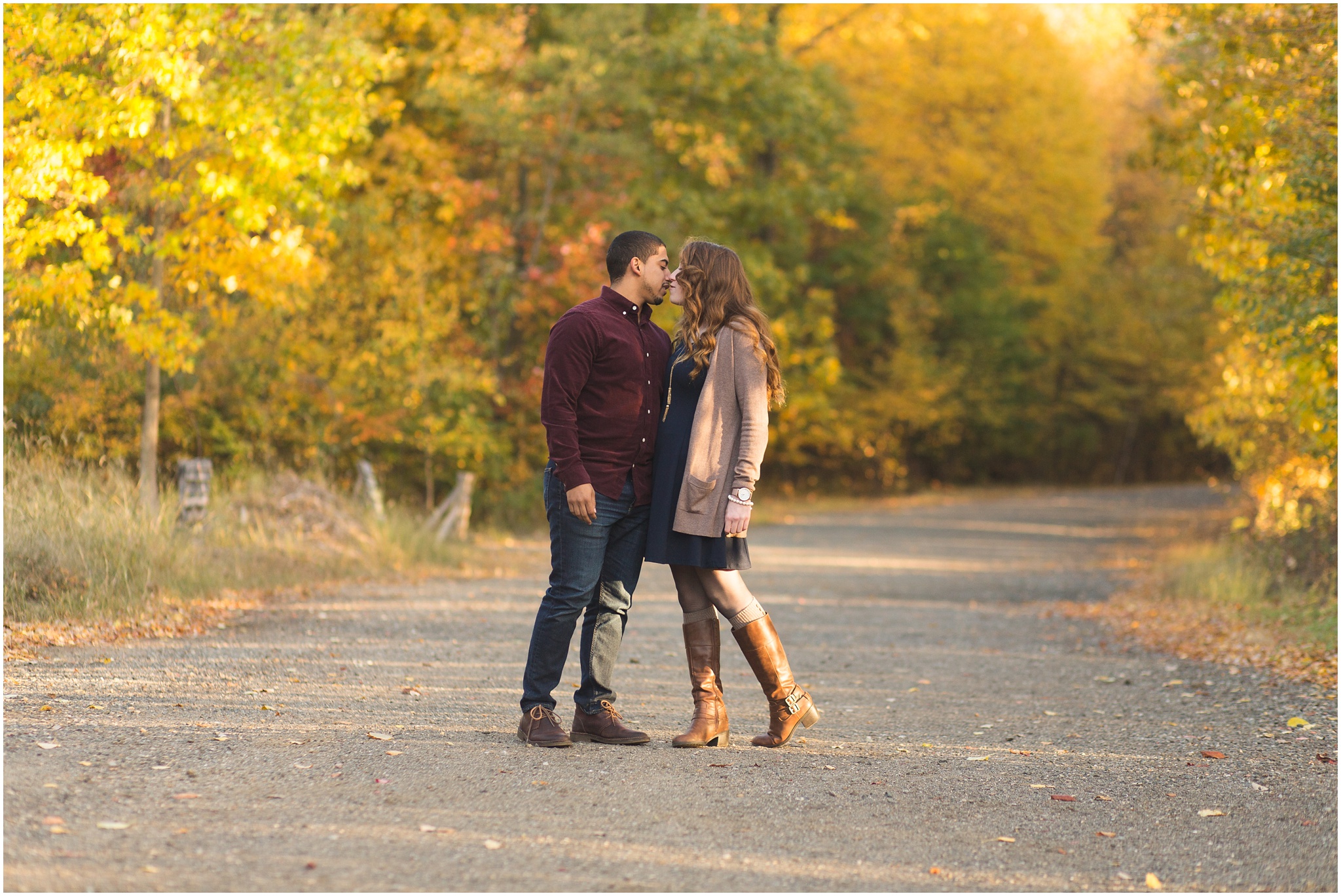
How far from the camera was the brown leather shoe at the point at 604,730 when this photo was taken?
5141 millimetres

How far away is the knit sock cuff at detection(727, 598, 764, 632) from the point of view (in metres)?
5.14

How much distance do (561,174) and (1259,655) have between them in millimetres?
13036

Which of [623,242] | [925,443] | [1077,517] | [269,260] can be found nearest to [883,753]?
[623,242]

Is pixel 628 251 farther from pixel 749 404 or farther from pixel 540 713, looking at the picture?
pixel 540 713

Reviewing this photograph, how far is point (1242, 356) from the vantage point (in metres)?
13.2

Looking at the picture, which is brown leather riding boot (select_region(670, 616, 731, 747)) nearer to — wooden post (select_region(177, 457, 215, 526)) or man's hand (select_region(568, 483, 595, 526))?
man's hand (select_region(568, 483, 595, 526))

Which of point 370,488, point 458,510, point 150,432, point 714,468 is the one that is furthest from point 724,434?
point 458,510

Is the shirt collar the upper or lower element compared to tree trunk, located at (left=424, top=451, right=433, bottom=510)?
upper

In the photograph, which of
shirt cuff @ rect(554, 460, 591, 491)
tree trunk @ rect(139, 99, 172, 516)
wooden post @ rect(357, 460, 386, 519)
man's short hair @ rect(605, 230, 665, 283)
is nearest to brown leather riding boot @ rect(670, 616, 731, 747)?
shirt cuff @ rect(554, 460, 591, 491)

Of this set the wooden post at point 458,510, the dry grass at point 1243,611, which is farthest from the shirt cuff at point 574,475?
the wooden post at point 458,510

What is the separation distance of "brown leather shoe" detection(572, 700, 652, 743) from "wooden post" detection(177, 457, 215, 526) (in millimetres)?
6427

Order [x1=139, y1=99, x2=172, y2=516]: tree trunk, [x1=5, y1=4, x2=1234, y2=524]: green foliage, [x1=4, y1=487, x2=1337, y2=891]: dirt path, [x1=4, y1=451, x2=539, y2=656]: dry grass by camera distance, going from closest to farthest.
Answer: [x1=4, y1=487, x2=1337, y2=891]: dirt path → [x1=4, y1=451, x2=539, y2=656]: dry grass → [x1=5, y1=4, x2=1234, y2=524]: green foliage → [x1=139, y1=99, x2=172, y2=516]: tree trunk

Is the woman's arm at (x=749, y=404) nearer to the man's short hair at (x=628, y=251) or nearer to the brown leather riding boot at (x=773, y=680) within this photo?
the man's short hair at (x=628, y=251)

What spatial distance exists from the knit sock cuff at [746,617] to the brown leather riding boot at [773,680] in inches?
0.5
